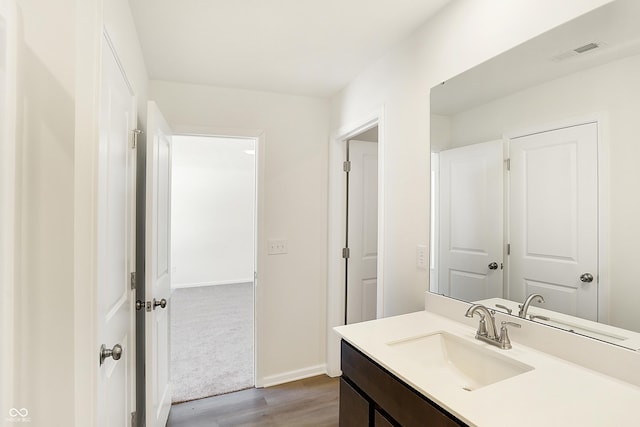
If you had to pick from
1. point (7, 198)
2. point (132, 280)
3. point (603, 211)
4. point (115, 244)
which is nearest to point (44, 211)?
point (7, 198)

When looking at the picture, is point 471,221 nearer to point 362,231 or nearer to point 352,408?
point 352,408

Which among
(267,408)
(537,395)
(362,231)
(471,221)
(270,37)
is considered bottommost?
(267,408)

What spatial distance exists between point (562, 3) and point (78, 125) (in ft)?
5.10

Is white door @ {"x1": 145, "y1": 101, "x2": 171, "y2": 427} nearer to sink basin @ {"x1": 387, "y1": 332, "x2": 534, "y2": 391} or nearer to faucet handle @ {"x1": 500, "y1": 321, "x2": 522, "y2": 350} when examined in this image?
sink basin @ {"x1": 387, "y1": 332, "x2": 534, "y2": 391}

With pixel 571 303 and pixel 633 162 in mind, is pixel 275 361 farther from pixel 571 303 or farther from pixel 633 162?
pixel 633 162

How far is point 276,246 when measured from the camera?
8.63ft

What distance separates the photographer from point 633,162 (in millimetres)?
947

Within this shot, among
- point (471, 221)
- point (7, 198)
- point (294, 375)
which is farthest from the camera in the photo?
point (294, 375)

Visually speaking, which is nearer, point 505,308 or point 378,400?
point 378,400

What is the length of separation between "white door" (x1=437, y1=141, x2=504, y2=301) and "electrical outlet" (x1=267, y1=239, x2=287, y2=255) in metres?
1.37

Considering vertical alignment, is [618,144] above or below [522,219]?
above

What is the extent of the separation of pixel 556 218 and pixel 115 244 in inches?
67.0

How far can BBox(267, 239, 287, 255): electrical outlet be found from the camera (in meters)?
2.61

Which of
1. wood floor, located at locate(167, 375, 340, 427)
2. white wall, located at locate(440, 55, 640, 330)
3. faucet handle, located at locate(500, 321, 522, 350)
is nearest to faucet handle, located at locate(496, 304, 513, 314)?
faucet handle, located at locate(500, 321, 522, 350)
